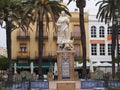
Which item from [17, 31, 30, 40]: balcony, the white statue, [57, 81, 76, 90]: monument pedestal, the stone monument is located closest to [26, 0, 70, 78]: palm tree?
the white statue

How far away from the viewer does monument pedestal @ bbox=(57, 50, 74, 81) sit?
34750mm

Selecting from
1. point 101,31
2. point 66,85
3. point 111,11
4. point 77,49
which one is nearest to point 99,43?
point 101,31

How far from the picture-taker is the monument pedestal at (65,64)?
3475 cm

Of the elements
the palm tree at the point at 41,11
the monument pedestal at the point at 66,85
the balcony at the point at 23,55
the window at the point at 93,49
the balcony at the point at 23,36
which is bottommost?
the monument pedestal at the point at 66,85

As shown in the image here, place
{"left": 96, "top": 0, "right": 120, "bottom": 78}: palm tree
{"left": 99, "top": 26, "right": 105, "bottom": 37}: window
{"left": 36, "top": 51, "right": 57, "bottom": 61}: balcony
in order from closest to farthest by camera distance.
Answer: {"left": 96, "top": 0, "right": 120, "bottom": 78}: palm tree
{"left": 36, "top": 51, "right": 57, "bottom": 61}: balcony
{"left": 99, "top": 26, "right": 105, "bottom": 37}: window

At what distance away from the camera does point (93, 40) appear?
75375mm

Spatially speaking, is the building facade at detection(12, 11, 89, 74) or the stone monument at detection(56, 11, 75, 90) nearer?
the stone monument at detection(56, 11, 75, 90)

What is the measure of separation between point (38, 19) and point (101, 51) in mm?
26087

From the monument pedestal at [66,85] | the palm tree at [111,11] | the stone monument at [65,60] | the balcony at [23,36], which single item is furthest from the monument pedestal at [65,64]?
the balcony at [23,36]

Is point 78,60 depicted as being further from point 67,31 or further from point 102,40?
point 67,31

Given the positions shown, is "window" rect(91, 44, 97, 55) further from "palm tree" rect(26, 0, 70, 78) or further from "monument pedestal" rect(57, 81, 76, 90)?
"monument pedestal" rect(57, 81, 76, 90)

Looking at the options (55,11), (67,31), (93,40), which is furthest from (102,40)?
(67,31)

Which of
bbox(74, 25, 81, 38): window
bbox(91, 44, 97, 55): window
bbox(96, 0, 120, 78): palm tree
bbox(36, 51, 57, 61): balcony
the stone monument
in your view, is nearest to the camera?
the stone monument

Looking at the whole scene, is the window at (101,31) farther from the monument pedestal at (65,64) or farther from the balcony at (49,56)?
the monument pedestal at (65,64)
